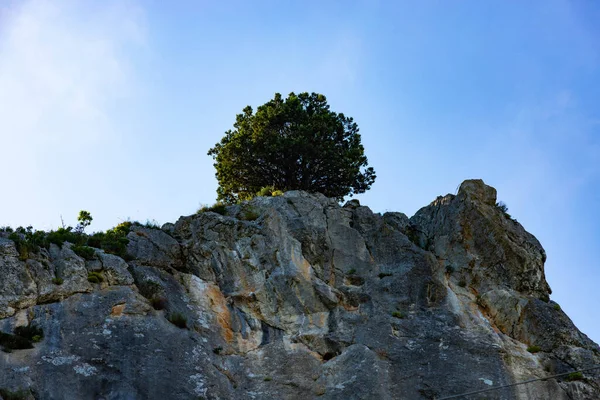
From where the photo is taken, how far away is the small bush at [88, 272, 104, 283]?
26.8 meters

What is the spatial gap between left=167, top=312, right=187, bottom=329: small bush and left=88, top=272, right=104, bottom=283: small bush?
2.76 metres

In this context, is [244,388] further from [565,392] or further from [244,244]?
[565,392]

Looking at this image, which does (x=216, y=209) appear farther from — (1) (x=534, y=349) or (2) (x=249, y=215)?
(1) (x=534, y=349)

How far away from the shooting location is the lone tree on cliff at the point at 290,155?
39.2 metres

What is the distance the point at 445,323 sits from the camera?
28.2 meters

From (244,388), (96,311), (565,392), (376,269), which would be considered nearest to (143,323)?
(96,311)

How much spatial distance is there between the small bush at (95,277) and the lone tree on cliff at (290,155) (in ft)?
44.7

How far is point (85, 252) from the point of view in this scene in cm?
2784

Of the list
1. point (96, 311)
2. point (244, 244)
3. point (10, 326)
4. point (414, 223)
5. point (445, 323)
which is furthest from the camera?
point (414, 223)

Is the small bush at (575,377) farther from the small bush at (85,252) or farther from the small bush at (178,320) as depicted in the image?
the small bush at (85,252)

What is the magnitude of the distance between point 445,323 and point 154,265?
35.8 feet

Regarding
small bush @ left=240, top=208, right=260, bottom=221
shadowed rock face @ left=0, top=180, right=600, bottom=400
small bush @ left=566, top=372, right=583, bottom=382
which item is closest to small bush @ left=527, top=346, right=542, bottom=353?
shadowed rock face @ left=0, top=180, right=600, bottom=400

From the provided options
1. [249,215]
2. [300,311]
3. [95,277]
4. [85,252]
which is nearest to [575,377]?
[300,311]

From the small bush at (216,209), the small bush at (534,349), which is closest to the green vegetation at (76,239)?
the small bush at (216,209)
